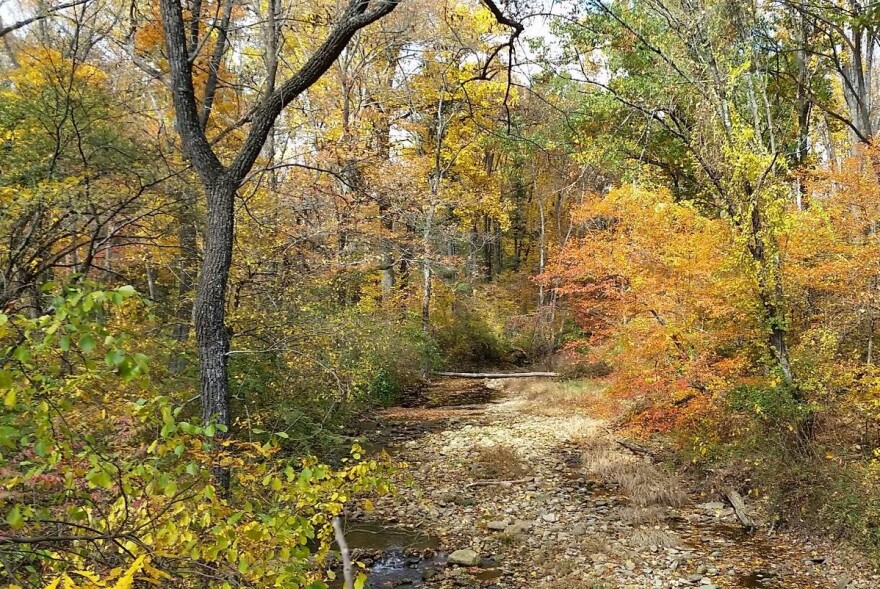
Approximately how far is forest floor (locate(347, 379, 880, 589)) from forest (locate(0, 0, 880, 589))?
5 centimetres

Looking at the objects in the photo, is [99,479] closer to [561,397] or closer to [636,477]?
[636,477]

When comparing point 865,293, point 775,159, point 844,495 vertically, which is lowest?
point 844,495

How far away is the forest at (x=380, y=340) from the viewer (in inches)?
124

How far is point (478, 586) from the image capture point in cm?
612

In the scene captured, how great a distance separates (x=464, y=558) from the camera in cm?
672

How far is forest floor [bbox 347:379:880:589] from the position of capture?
6186mm

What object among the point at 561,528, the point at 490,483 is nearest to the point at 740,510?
the point at 561,528

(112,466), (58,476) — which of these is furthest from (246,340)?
(112,466)

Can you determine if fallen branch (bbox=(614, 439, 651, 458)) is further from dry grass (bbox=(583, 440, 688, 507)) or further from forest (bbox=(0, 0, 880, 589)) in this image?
dry grass (bbox=(583, 440, 688, 507))

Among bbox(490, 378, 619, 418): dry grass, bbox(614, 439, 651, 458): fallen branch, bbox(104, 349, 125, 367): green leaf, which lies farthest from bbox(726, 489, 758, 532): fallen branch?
bbox(104, 349, 125, 367): green leaf

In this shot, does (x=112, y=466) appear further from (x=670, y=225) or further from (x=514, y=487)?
(x=670, y=225)

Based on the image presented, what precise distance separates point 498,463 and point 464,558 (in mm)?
3895

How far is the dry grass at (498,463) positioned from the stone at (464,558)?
3.10 meters

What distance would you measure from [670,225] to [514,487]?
6298 millimetres
